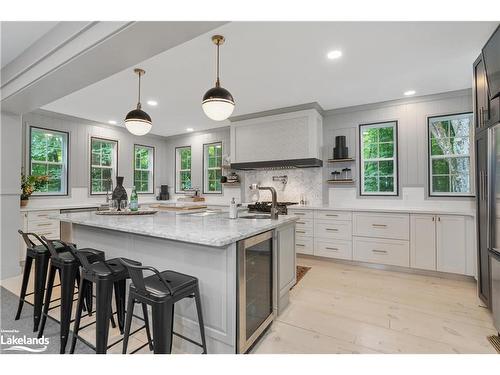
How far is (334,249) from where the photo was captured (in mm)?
4070

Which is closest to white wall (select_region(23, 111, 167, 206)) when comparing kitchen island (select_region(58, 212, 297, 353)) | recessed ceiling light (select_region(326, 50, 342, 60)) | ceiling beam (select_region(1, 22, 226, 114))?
ceiling beam (select_region(1, 22, 226, 114))

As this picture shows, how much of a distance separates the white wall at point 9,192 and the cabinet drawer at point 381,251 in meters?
5.12

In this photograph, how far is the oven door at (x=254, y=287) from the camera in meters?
1.68

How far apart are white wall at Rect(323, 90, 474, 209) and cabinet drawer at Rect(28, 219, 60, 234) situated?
16.2 ft

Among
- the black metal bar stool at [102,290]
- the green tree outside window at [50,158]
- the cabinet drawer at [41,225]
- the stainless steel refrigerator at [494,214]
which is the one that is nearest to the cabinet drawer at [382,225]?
the stainless steel refrigerator at [494,214]

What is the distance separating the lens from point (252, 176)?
5441mm

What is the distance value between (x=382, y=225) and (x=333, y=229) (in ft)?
2.40

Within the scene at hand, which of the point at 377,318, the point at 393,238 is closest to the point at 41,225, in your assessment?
the point at 377,318

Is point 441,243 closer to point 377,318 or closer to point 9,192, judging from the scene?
point 377,318

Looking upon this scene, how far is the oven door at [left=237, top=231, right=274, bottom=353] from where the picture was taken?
1677 millimetres

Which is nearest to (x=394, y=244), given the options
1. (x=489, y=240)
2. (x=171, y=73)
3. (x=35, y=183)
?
(x=489, y=240)

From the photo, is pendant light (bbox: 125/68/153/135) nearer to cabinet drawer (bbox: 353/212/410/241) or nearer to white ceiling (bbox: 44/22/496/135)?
white ceiling (bbox: 44/22/496/135)

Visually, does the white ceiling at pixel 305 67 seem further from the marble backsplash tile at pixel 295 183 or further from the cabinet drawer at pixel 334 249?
the cabinet drawer at pixel 334 249

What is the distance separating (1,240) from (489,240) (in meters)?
5.86
